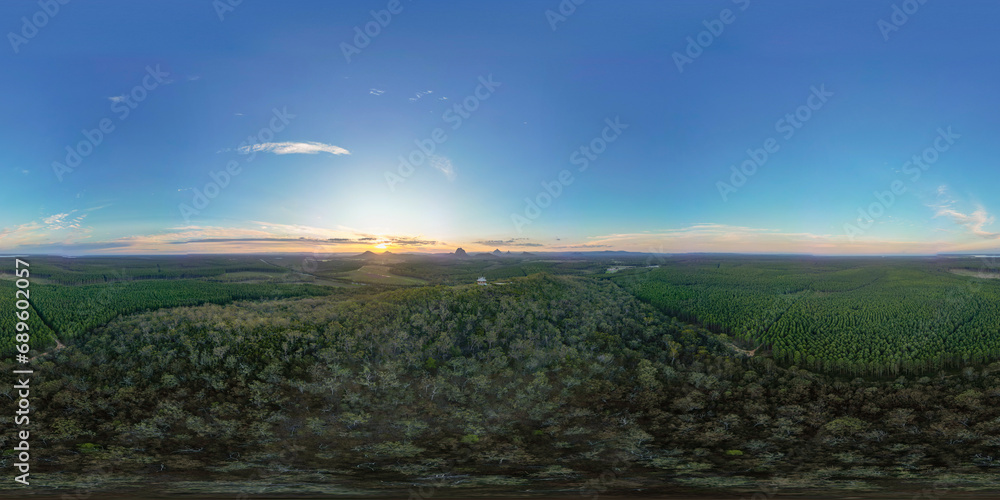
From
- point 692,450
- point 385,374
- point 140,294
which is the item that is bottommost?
point 692,450

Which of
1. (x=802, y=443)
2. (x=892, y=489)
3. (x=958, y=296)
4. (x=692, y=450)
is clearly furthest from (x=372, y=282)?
(x=958, y=296)

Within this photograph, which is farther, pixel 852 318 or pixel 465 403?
pixel 852 318

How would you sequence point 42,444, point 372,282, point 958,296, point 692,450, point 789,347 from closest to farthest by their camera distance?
point 42,444 < point 692,450 < point 789,347 < point 372,282 < point 958,296

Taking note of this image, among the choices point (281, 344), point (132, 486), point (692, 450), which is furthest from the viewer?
point (281, 344)

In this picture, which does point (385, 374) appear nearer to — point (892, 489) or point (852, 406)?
point (892, 489)

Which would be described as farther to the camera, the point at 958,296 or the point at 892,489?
the point at 958,296

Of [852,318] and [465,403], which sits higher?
[852,318]

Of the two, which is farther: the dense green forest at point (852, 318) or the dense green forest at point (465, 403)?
the dense green forest at point (852, 318)

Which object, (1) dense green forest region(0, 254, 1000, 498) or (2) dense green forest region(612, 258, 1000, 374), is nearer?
(1) dense green forest region(0, 254, 1000, 498)
